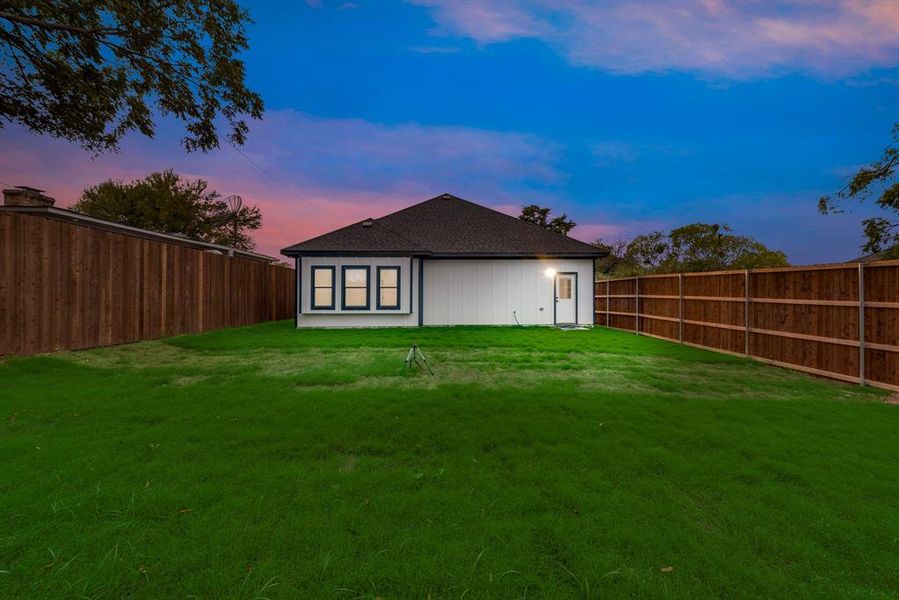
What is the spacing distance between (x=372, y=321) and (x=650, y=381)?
10596 millimetres

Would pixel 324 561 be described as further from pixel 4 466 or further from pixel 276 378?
pixel 276 378

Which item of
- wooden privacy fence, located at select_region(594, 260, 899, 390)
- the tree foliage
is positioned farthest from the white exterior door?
the tree foliage

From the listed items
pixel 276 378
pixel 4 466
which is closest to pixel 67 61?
pixel 276 378

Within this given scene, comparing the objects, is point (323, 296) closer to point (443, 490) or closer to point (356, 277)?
point (356, 277)

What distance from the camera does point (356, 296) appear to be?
47.3 feet

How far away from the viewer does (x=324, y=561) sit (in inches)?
76.3

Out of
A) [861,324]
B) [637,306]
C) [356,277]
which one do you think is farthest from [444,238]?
[861,324]

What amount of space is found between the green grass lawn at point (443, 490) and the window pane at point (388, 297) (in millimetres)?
8817

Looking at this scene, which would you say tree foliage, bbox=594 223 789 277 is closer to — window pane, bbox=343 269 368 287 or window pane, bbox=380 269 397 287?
window pane, bbox=380 269 397 287

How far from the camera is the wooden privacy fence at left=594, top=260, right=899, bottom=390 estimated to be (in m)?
5.94

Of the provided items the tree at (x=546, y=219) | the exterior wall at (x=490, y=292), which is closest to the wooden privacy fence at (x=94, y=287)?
the exterior wall at (x=490, y=292)

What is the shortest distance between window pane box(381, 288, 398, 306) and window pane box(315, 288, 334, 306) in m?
1.95

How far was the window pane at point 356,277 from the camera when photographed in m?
14.4

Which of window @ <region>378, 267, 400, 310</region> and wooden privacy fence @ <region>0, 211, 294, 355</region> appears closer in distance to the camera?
wooden privacy fence @ <region>0, 211, 294, 355</region>
